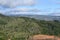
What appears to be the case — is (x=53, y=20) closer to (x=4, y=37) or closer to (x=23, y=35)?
(x=23, y=35)

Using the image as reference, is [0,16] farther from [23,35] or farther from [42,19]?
[23,35]

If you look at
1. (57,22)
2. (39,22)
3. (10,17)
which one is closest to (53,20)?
(57,22)

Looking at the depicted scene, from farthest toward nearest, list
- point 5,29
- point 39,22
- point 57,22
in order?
point 39,22
point 57,22
point 5,29

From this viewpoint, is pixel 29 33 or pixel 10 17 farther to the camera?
pixel 10 17

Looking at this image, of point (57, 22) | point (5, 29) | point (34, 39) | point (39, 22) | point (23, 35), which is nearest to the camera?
point (34, 39)

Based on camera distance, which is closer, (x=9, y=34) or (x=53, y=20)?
(x=9, y=34)

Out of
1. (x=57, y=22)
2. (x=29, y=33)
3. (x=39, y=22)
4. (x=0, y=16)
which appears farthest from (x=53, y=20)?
(x=0, y=16)
